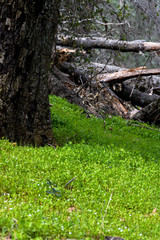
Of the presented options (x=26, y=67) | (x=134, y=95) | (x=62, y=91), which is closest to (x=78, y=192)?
(x=26, y=67)

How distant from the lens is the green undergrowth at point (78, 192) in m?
3.51

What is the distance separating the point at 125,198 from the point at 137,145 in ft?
16.3

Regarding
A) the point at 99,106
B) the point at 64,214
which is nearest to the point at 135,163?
the point at 64,214

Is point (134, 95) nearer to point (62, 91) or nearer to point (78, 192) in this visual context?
point (62, 91)

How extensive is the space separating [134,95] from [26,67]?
11.1m

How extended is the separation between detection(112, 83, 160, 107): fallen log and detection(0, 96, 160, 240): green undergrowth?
8.35m

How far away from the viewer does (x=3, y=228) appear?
3068mm

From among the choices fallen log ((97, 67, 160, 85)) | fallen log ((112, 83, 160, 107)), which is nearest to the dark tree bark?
fallen log ((97, 67, 160, 85))

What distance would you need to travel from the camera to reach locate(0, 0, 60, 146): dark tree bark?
23.4 feet

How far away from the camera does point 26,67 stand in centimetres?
745

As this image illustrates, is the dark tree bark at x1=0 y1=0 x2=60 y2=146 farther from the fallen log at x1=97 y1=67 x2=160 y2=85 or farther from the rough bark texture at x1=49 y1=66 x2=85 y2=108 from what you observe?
the fallen log at x1=97 y1=67 x2=160 y2=85

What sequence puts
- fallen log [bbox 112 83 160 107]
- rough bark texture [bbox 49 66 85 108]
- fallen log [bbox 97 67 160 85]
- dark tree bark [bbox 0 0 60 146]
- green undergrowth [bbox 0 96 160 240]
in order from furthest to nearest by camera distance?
fallen log [bbox 112 83 160 107] → fallen log [bbox 97 67 160 85] → rough bark texture [bbox 49 66 85 108] → dark tree bark [bbox 0 0 60 146] → green undergrowth [bbox 0 96 160 240]

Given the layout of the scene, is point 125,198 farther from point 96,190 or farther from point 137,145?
point 137,145

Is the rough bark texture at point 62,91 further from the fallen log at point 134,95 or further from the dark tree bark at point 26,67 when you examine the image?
the dark tree bark at point 26,67
